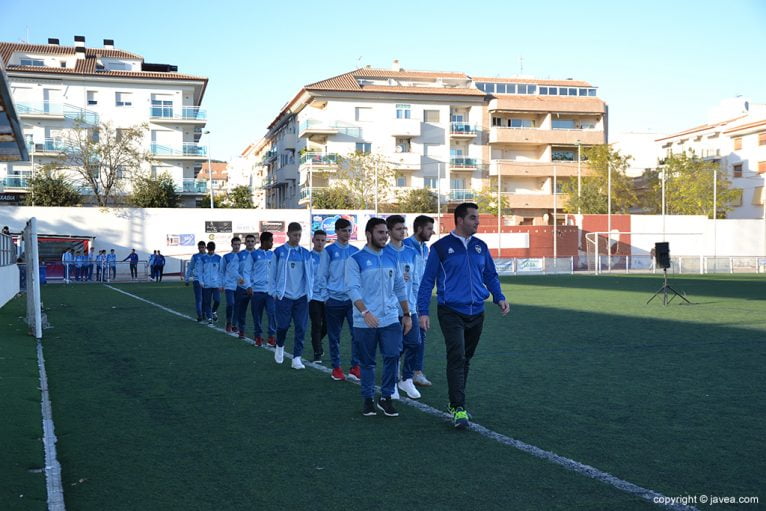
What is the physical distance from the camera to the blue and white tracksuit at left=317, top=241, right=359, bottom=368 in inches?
379

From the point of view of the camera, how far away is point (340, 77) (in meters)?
64.8

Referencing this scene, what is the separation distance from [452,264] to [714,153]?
71.1 metres

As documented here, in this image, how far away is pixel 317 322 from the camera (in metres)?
10.7

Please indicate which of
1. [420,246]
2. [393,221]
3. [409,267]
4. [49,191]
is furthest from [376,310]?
[49,191]

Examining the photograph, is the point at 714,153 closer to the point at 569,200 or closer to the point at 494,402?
the point at 569,200

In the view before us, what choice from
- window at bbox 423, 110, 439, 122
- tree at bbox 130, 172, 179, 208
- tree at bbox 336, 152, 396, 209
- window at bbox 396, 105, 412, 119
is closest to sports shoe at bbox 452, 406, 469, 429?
tree at bbox 130, 172, 179, 208

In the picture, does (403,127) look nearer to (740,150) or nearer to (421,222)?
(740,150)

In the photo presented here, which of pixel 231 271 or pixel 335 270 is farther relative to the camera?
pixel 231 271

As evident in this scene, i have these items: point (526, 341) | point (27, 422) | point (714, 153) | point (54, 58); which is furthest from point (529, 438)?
point (714, 153)

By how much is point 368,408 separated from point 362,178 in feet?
163

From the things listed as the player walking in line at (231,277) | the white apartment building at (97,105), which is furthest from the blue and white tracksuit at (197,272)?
the white apartment building at (97,105)

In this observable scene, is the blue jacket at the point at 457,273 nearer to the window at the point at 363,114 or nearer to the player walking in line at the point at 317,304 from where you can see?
the player walking in line at the point at 317,304

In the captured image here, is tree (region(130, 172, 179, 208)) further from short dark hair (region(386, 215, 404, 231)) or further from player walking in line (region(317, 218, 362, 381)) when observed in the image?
short dark hair (region(386, 215, 404, 231))

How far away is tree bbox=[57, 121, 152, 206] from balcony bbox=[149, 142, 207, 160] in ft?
6.83
